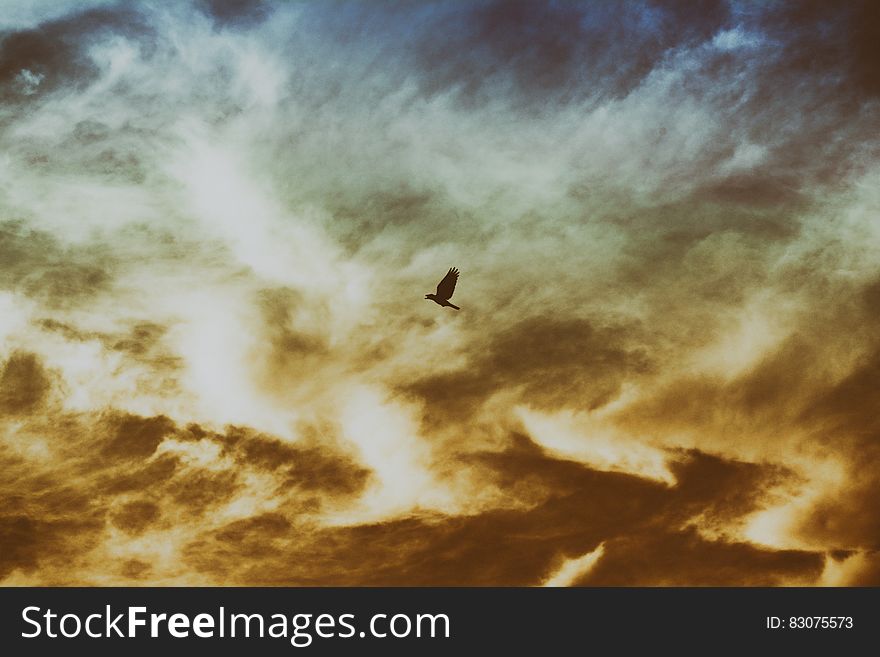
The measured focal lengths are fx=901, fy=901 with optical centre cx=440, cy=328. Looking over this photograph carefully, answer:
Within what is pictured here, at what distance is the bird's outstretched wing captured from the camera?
60500 mm

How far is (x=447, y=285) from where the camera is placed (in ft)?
200

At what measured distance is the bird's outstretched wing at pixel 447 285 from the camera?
6050 cm
